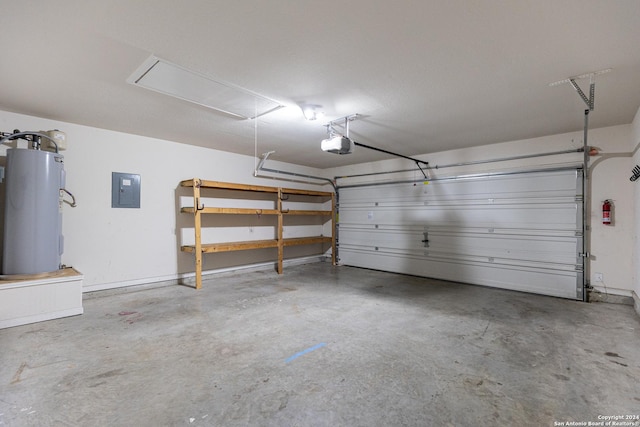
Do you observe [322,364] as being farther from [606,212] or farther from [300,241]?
[606,212]

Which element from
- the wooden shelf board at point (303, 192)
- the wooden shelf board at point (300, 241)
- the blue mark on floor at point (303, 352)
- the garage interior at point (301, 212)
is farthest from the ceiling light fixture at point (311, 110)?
the wooden shelf board at point (300, 241)

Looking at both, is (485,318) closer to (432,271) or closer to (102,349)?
(432,271)

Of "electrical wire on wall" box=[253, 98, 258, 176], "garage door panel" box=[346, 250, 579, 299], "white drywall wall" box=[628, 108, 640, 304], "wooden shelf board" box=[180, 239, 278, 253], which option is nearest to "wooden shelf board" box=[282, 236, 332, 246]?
"wooden shelf board" box=[180, 239, 278, 253]

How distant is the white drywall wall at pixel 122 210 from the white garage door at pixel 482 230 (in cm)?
316

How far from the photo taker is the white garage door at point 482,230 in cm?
430

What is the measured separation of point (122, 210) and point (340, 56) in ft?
13.0

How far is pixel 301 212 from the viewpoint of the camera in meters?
6.36

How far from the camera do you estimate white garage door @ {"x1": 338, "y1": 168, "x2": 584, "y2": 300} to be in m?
4.30

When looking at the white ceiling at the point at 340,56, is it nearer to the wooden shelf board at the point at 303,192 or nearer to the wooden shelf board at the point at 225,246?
the wooden shelf board at the point at 225,246

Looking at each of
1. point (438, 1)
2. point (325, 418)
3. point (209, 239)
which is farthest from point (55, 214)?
point (438, 1)

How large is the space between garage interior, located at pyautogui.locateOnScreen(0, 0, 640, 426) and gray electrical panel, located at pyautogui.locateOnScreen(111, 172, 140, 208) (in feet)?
0.10

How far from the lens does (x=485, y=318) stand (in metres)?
3.35

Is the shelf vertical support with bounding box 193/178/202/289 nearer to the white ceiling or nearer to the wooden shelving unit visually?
the wooden shelving unit

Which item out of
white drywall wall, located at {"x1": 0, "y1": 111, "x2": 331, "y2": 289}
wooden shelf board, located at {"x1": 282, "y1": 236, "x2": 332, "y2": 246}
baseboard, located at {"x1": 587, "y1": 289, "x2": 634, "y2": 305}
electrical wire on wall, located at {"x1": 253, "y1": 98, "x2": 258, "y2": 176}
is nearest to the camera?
electrical wire on wall, located at {"x1": 253, "y1": 98, "x2": 258, "y2": 176}
